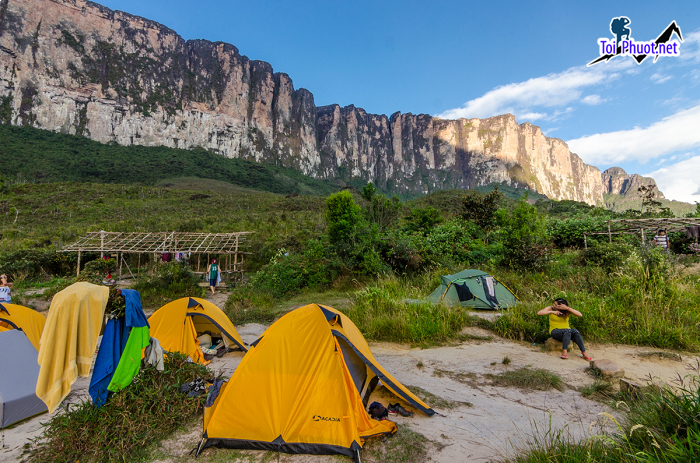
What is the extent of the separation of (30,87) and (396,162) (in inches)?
4128

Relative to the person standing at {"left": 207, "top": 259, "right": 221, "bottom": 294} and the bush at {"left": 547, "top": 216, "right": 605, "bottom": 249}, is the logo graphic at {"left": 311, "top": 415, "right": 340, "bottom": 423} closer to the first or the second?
the person standing at {"left": 207, "top": 259, "right": 221, "bottom": 294}

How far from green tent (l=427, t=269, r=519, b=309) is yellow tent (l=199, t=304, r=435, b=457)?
4.94 metres

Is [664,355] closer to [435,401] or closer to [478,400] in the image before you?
[478,400]

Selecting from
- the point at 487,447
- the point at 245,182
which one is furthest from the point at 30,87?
the point at 487,447

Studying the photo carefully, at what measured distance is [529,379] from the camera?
430 centimetres

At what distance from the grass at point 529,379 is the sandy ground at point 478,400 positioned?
111 millimetres

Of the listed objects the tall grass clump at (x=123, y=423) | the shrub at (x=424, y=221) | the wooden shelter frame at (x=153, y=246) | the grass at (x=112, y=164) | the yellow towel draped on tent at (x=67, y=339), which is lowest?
the tall grass clump at (x=123, y=423)

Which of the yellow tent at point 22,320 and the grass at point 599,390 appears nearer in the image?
the grass at point 599,390

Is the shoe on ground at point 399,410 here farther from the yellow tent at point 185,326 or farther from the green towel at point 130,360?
the yellow tent at point 185,326

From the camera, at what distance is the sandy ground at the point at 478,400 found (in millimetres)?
3020

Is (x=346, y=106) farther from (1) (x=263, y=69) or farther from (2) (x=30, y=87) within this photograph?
(2) (x=30, y=87)

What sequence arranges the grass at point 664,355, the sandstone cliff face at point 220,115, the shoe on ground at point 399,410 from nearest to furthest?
the shoe on ground at point 399,410 < the grass at point 664,355 < the sandstone cliff face at point 220,115

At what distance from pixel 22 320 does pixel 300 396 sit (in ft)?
15.8

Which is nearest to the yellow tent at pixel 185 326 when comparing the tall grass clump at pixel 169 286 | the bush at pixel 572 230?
the tall grass clump at pixel 169 286
